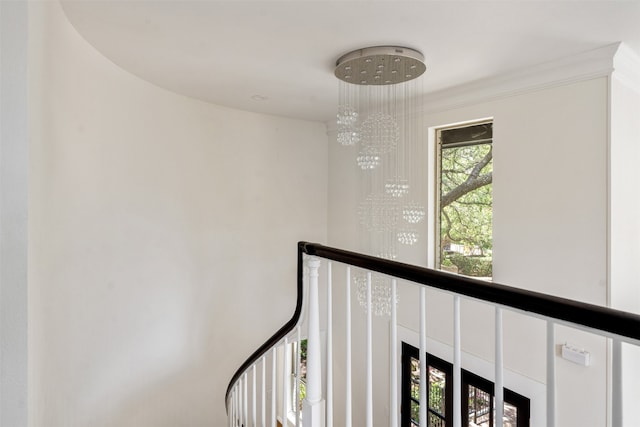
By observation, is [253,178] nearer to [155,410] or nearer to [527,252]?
[155,410]

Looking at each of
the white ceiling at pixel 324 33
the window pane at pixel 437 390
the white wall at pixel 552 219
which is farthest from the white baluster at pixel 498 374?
the window pane at pixel 437 390

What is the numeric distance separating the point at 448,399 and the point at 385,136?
277 centimetres

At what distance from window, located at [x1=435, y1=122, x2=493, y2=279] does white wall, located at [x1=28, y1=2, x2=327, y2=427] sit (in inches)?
71.8

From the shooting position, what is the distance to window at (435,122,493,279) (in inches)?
131

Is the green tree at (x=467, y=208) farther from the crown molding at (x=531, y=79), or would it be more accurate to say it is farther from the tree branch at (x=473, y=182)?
the crown molding at (x=531, y=79)

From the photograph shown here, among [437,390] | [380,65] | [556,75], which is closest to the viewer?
[380,65]

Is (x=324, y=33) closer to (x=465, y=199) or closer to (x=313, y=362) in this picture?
(x=313, y=362)

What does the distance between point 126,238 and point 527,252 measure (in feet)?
11.0

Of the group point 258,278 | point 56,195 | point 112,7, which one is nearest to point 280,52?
point 112,7

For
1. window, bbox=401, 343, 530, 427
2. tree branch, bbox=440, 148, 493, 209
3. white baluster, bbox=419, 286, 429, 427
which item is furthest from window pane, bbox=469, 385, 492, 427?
white baluster, bbox=419, 286, 429, 427

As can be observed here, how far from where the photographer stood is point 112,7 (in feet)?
6.37

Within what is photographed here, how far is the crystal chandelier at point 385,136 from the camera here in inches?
101

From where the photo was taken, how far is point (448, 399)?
3.71m

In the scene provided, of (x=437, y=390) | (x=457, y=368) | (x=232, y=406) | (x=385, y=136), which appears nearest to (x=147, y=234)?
(x=232, y=406)
